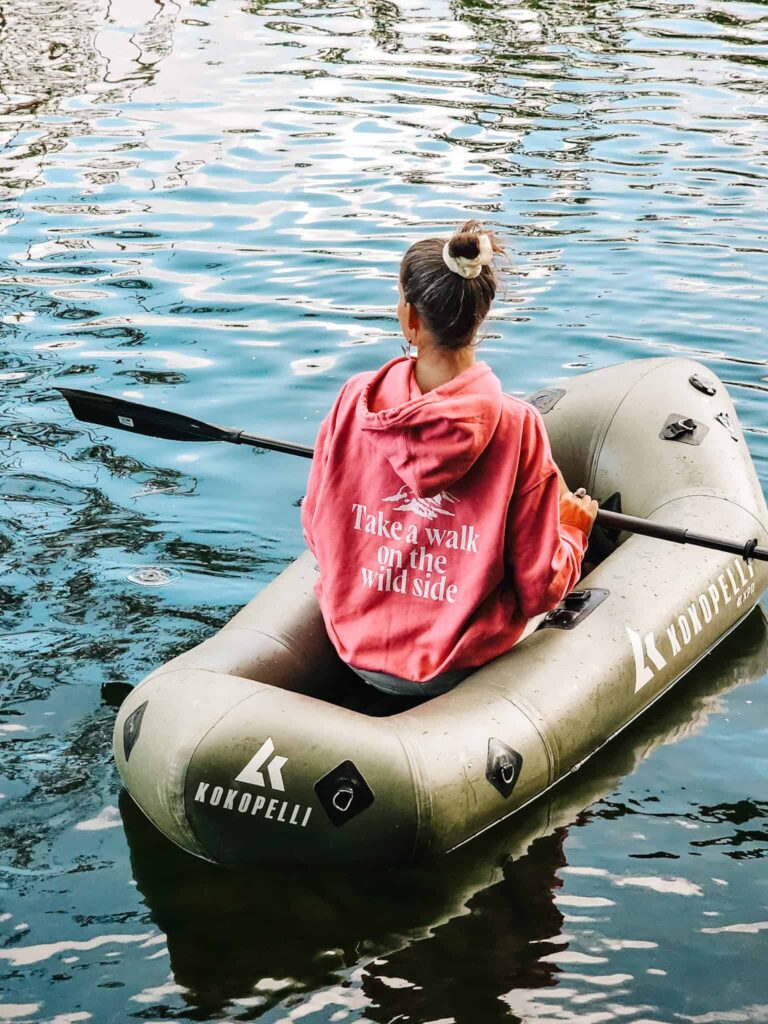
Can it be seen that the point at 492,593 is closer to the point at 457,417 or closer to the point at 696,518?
the point at 457,417

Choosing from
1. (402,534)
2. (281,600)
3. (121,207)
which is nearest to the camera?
(402,534)

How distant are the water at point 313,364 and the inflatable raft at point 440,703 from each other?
6.5 inches

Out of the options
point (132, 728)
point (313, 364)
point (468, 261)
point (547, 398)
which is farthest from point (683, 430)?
point (313, 364)

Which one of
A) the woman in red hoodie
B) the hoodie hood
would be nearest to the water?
the woman in red hoodie

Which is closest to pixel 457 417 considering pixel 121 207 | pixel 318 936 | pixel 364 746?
pixel 364 746

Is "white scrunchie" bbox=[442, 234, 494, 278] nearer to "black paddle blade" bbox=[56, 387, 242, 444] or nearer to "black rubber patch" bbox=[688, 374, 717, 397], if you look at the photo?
"black paddle blade" bbox=[56, 387, 242, 444]

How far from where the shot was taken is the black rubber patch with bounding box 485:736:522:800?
332cm

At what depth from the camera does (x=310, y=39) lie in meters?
12.4

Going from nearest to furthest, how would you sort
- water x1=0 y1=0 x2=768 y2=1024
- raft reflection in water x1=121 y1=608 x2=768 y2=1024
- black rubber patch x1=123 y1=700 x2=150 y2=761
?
1. raft reflection in water x1=121 y1=608 x2=768 y2=1024
2. water x1=0 y1=0 x2=768 y2=1024
3. black rubber patch x1=123 y1=700 x2=150 y2=761

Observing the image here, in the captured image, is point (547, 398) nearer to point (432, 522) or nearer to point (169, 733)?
point (432, 522)

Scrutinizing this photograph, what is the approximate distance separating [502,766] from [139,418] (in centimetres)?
187

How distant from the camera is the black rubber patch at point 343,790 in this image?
122 inches

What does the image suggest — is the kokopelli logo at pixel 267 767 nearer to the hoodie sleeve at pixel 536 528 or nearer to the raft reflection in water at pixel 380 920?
the raft reflection in water at pixel 380 920

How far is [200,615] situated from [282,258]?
3.81 meters
